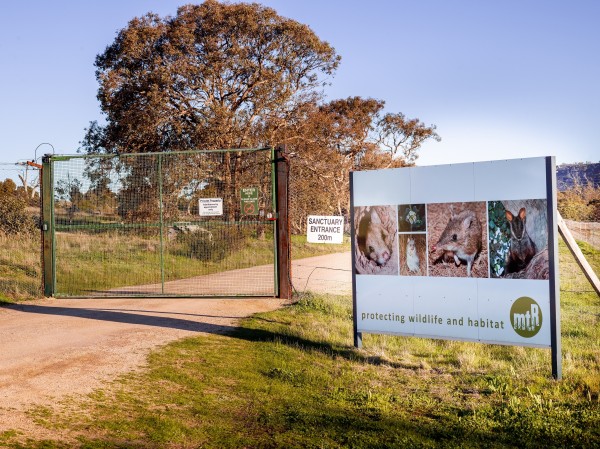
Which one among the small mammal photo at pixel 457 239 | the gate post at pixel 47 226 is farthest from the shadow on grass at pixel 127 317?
the small mammal photo at pixel 457 239

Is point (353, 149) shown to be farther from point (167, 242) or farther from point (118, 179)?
point (118, 179)

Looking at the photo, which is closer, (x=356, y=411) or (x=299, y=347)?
(x=356, y=411)

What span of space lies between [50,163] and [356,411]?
1037 cm

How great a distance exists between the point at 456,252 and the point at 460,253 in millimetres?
52

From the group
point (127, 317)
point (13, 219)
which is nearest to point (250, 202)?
point (127, 317)

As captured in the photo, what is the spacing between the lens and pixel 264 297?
42.2 feet

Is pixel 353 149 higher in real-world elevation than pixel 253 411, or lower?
higher

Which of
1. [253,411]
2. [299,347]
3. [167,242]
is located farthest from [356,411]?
[167,242]

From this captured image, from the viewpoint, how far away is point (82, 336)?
957 centimetres

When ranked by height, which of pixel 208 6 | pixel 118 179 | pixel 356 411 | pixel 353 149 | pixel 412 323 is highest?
pixel 208 6

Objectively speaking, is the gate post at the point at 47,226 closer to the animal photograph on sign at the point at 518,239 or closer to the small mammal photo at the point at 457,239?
the small mammal photo at the point at 457,239

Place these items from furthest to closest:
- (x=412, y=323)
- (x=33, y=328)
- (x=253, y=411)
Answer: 1. (x=33, y=328)
2. (x=412, y=323)
3. (x=253, y=411)

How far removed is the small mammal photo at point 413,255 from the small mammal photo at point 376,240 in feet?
0.33

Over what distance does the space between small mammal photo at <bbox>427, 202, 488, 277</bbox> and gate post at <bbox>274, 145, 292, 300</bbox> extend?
4.88m
